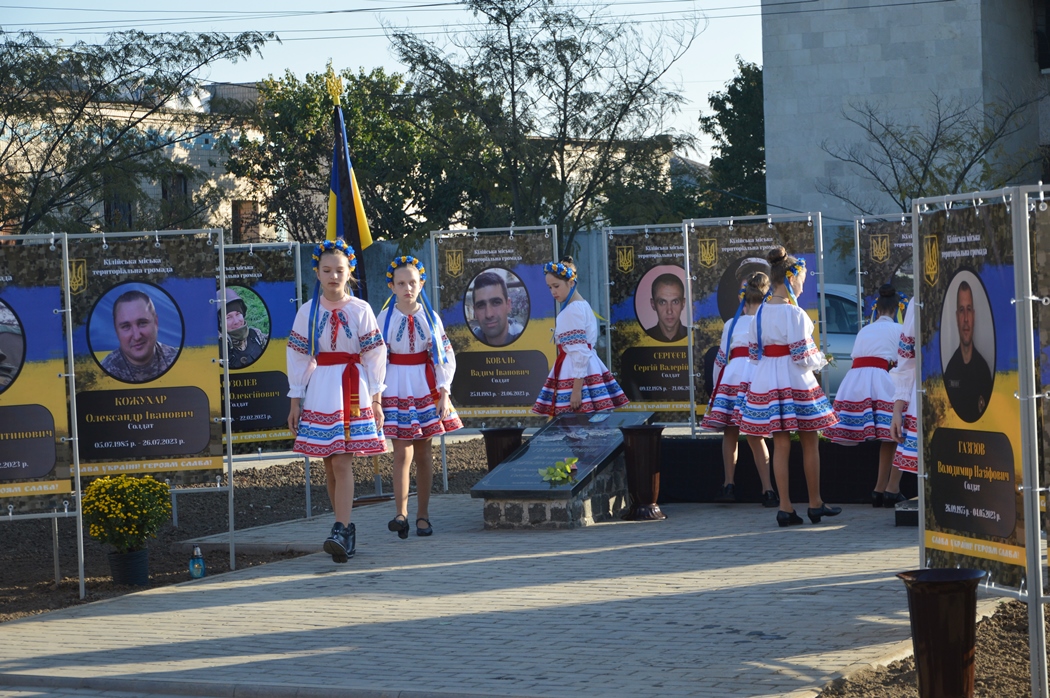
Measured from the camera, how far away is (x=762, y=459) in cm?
1075

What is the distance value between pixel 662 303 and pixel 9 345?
7240 mm

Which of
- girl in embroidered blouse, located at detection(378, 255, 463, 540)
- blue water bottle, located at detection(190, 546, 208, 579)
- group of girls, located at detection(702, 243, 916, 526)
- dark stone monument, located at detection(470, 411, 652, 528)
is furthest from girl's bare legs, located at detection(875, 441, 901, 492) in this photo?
blue water bottle, located at detection(190, 546, 208, 579)

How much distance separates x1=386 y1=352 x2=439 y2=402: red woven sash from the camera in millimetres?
10451

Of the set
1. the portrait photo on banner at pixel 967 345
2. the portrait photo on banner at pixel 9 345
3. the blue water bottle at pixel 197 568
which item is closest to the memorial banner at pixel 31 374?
the portrait photo on banner at pixel 9 345

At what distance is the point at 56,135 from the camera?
18.8 m

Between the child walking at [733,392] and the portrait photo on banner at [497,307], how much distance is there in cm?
243

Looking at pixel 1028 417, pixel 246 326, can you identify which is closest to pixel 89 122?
pixel 246 326

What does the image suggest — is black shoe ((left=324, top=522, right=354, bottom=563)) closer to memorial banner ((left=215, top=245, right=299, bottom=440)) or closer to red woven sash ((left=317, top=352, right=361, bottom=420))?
red woven sash ((left=317, top=352, right=361, bottom=420))

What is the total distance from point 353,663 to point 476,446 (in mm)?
10635

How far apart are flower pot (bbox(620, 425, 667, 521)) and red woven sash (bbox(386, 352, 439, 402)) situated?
168 cm

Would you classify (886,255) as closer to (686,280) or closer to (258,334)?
(686,280)

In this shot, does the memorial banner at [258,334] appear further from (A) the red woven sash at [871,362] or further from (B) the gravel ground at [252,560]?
(A) the red woven sash at [871,362]

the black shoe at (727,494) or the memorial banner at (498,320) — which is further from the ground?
the memorial banner at (498,320)

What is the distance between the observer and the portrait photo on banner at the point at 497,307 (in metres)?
13.5
